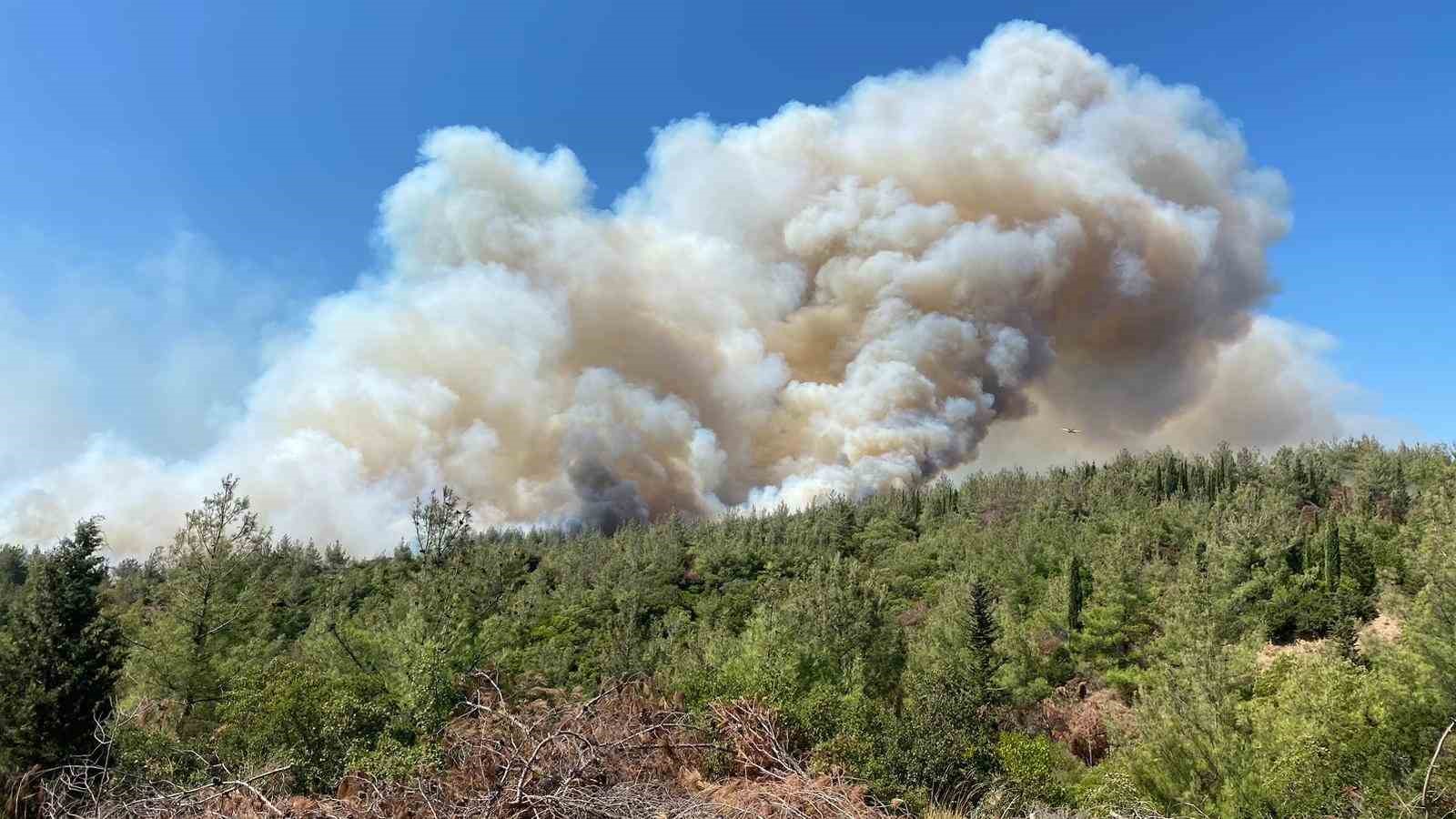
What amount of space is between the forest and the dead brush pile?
0.15 ft

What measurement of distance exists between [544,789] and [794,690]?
23.9m

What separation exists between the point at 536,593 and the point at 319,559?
6358cm

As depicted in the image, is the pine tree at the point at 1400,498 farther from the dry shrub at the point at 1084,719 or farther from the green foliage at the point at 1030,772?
the green foliage at the point at 1030,772

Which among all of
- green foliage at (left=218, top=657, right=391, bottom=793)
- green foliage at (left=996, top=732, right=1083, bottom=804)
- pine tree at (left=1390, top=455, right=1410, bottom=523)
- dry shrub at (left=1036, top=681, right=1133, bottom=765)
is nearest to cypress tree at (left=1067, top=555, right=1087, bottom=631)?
dry shrub at (left=1036, top=681, right=1133, bottom=765)

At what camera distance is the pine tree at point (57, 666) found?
81.6ft

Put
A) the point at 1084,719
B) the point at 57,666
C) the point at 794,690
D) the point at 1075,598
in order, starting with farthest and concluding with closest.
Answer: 1. the point at 1075,598
2. the point at 1084,719
3. the point at 794,690
4. the point at 57,666

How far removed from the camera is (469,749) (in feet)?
27.4

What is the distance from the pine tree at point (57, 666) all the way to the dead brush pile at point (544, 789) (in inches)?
861

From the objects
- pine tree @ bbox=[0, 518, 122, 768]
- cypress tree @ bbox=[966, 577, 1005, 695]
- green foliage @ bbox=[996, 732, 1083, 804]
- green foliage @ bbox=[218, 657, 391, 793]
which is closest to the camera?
green foliage @ bbox=[996, 732, 1083, 804]

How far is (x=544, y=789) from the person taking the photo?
678cm

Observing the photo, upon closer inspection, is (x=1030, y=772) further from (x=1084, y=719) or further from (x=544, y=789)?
(x=1084, y=719)

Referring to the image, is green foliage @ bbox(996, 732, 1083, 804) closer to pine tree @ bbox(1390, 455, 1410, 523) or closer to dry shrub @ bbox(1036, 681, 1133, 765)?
dry shrub @ bbox(1036, 681, 1133, 765)

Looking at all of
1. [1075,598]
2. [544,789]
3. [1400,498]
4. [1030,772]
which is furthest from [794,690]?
[1400,498]

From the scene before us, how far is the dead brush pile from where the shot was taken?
6.39 meters
